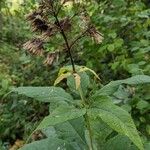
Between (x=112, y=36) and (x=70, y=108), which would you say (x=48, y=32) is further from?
(x=112, y=36)

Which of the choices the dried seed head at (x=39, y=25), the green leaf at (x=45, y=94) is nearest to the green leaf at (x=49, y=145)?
the green leaf at (x=45, y=94)

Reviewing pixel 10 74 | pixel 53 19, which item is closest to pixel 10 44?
pixel 10 74

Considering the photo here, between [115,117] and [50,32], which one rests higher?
[50,32]

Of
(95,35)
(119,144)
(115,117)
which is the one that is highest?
(95,35)

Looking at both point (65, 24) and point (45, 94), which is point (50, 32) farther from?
point (45, 94)

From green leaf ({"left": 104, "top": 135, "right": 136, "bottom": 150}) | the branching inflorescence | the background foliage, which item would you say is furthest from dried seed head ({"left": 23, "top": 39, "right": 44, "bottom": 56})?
the background foliage

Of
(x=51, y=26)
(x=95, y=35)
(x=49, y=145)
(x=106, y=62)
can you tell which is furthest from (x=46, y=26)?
(x=106, y=62)
